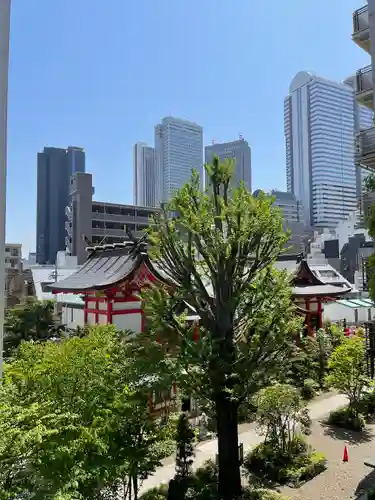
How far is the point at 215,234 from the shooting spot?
9.40 meters

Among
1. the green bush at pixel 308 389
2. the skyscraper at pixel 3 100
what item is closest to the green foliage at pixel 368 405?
the green bush at pixel 308 389

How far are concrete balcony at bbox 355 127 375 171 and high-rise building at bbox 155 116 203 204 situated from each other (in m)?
83.7

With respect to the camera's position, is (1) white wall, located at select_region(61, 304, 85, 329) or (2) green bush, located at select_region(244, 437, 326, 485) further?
(1) white wall, located at select_region(61, 304, 85, 329)

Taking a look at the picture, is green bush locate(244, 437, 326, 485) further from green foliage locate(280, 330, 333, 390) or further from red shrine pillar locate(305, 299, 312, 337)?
red shrine pillar locate(305, 299, 312, 337)

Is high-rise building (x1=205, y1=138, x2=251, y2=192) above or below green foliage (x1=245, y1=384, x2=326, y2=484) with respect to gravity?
above

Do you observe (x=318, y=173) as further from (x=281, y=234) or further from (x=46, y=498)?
(x=46, y=498)

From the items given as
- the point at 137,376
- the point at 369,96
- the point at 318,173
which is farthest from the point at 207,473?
the point at 318,173

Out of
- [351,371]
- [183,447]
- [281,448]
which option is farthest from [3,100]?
[351,371]

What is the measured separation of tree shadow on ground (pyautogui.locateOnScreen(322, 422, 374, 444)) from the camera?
41.0 ft

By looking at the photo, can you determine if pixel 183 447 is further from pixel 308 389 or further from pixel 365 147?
pixel 365 147

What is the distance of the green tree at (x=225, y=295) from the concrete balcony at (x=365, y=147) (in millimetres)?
5463

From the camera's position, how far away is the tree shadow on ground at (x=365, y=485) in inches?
359

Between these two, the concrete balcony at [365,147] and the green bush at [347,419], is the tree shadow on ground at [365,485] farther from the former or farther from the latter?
the concrete balcony at [365,147]

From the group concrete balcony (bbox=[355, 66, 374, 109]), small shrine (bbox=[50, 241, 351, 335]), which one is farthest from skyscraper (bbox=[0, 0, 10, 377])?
concrete balcony (bbox=[355, 66, 374, 109])
